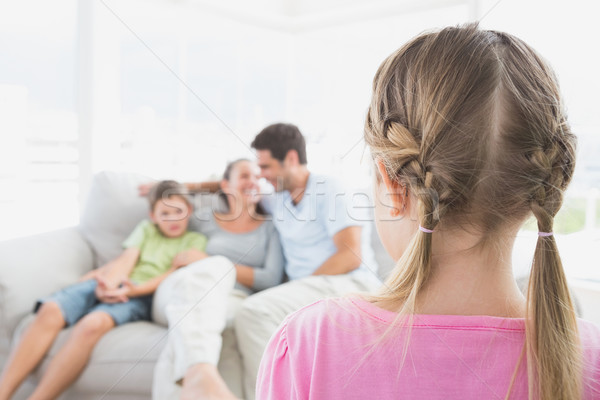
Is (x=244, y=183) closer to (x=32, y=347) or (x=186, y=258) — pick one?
(x=186, y=258)

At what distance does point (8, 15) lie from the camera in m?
1.72

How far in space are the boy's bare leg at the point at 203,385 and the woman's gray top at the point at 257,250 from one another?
30 centimetres

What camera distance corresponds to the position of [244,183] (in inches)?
57.8

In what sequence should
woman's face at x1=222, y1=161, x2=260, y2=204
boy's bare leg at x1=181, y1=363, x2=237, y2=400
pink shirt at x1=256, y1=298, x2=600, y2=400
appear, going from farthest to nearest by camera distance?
1. woman's face at x1=222, y1=161, x2=260, y2=204
2. boy's bare leg at x1=181, y1=363, x2=237, y2=400
3. pink shirt at x1=256, y1=298, x2=600, y2=400

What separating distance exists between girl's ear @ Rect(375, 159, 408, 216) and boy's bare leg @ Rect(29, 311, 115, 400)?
3.07ft

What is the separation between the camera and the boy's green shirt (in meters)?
1.36

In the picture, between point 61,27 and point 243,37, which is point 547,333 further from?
point 243,37

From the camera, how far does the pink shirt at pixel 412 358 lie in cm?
42

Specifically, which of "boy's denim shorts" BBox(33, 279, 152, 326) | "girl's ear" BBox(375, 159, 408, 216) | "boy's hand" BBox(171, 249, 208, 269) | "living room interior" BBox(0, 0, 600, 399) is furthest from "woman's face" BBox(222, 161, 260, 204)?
"girl's ear" BBox(375, 159, 408, 216)

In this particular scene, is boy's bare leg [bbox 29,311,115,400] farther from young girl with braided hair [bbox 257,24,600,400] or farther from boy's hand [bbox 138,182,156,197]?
young girl with braided hair [bbox 257,24,600,400]

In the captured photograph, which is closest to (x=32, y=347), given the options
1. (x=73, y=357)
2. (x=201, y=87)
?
(x=73, y=357)

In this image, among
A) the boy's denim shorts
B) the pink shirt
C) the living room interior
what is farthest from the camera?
the living room interior

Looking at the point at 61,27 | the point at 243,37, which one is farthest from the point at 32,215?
the point at 243,37

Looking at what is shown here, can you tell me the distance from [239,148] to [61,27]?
0.81 meters
